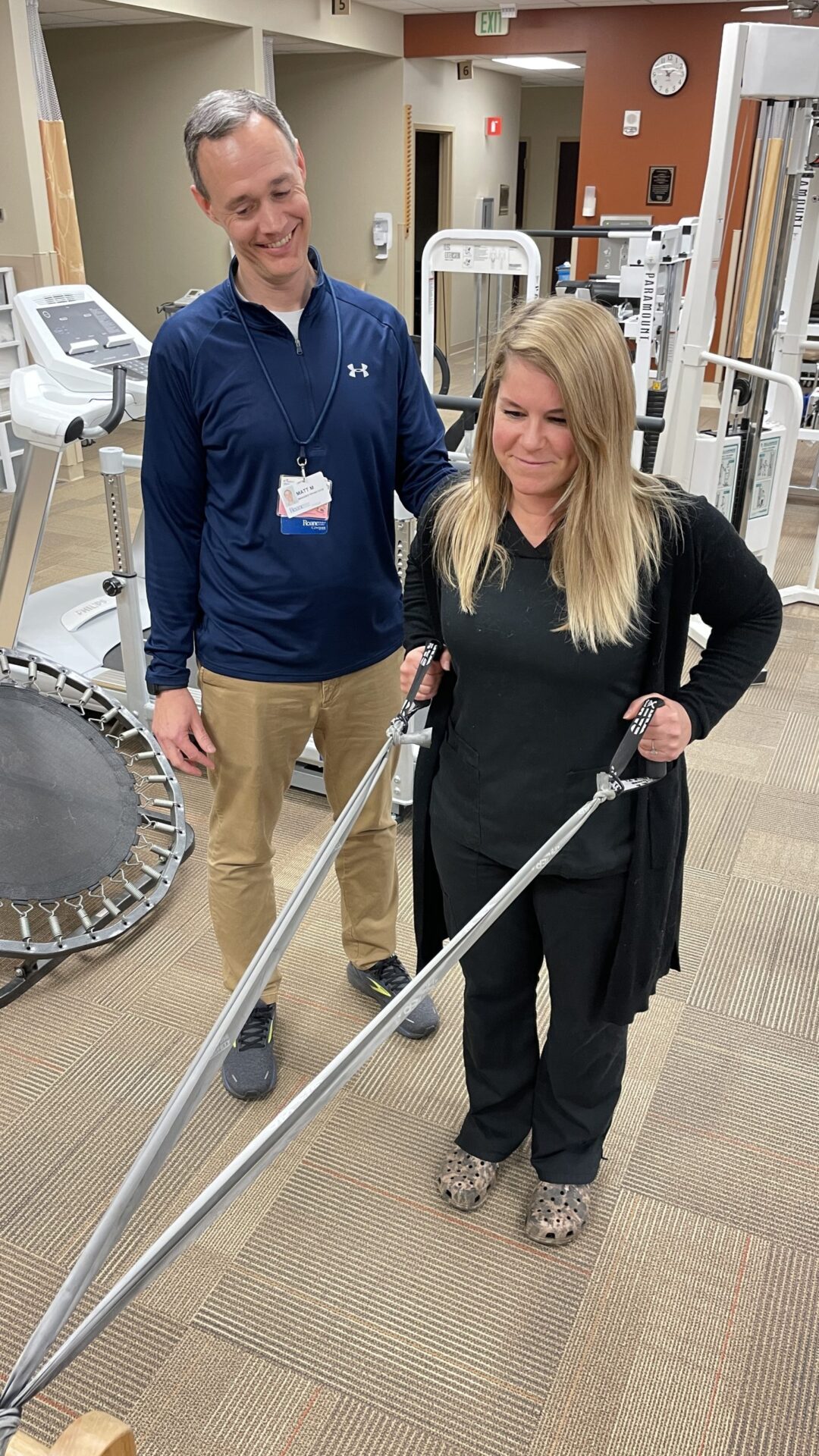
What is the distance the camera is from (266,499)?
1.76 m

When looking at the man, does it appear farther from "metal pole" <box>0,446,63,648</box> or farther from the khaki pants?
"metal pole" <box>0,446,63,648</box>

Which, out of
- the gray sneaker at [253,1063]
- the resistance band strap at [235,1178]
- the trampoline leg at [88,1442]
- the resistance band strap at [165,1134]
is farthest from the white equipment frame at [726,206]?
the trampoline leg at [88,1442]

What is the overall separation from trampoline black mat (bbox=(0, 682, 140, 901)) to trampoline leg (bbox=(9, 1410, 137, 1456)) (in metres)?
1.58

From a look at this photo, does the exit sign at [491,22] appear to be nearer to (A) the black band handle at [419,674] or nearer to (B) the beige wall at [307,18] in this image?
(B) the beige wall at [307,18]

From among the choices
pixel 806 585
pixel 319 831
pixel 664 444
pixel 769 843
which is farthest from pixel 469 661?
pixel 806 585

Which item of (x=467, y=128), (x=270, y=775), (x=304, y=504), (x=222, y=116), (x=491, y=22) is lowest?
(x=270, y=775)

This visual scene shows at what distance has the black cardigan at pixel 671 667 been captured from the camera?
4.55 ft

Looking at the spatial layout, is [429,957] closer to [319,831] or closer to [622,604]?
[622,604]

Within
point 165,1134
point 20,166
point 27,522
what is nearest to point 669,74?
point 20,166

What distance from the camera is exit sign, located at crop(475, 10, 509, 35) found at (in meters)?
9.04

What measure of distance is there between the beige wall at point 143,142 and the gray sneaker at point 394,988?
23.3 feet

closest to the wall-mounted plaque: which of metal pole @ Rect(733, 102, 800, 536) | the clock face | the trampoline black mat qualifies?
the clock face

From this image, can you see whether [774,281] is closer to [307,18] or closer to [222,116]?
[222,116]

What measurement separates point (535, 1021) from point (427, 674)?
644mm
